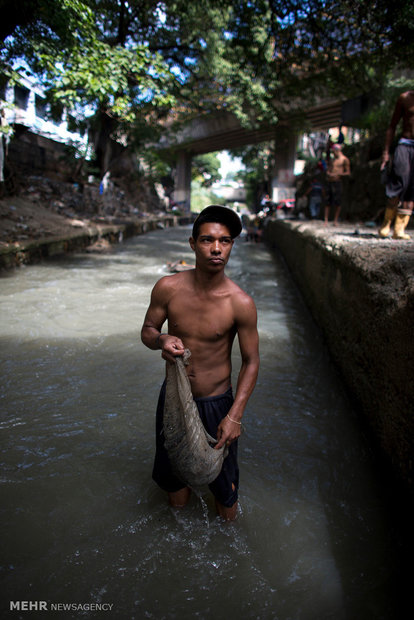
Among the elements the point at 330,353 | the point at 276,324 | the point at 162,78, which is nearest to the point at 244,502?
the point at 330,353

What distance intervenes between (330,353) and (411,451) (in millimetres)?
2224

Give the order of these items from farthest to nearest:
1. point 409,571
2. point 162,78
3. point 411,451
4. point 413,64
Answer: point 162,78 < point 413,64 < point 411,451 < point 409,571

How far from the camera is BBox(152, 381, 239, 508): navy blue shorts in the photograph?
6.22 ft

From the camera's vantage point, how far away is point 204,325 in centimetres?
185

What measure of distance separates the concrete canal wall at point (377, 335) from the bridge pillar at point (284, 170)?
20.1 m

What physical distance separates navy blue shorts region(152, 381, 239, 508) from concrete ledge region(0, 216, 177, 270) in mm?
6279

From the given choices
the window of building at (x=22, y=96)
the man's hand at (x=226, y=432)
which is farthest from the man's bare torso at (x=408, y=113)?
the window of building at (x=22, y=96)

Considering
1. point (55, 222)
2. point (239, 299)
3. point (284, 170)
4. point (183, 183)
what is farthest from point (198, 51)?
point (183, 183)

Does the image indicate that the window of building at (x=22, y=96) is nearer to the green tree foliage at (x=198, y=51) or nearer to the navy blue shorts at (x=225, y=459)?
the green tree foliage at (x=198, y=51)

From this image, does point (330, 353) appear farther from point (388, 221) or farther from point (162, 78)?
point (162, 78)

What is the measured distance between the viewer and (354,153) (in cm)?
1354

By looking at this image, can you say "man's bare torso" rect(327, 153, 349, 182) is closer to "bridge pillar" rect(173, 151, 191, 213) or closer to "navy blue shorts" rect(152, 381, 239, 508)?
"navy blue shorts" rect(152, 381, 239, 508)

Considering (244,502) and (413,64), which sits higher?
(413,64)

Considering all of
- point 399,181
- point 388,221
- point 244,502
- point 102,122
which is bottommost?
point 244,502
